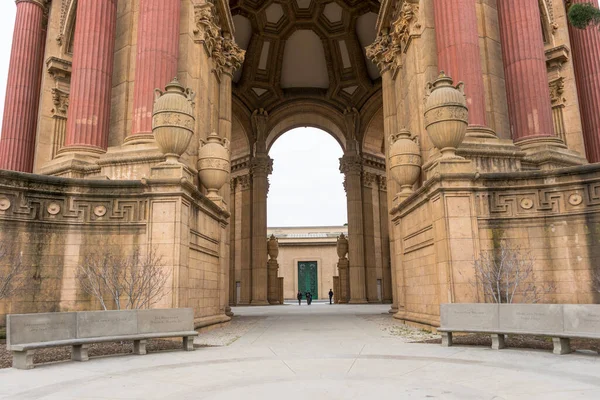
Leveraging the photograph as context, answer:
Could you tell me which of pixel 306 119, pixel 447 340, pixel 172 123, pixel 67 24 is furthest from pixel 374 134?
pixel 447 340

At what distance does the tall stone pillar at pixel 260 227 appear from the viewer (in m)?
37.5

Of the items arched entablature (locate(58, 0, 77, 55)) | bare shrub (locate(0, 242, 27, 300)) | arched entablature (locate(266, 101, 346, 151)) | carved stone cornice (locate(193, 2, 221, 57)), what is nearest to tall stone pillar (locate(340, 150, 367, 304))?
arched entablature (locate(266, 101, 346, 151))

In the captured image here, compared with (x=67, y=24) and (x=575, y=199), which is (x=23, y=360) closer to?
(x=575, y=199)

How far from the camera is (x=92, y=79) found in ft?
51.6

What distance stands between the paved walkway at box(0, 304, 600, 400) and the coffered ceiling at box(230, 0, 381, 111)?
36189 mm

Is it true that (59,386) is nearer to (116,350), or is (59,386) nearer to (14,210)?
(116,350)

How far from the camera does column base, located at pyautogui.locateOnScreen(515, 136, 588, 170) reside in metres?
14.4

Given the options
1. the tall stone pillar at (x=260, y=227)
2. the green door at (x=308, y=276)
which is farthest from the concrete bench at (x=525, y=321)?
the green door at (x=308, y=276)

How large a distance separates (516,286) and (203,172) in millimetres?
9676

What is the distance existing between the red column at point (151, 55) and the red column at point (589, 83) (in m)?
18.0

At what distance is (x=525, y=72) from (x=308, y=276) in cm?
4236

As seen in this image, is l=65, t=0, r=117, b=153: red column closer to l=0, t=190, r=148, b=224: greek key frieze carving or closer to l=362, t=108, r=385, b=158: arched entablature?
l=0, t=190, r=148, b=224: greek key frieze carving

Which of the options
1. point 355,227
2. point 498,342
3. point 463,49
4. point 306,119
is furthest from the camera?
point 306,119

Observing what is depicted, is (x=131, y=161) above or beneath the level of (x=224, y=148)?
beneath
